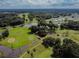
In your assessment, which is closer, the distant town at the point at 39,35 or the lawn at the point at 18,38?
the distant town at the point at 39,35

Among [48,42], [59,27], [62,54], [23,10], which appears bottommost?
[62,54]

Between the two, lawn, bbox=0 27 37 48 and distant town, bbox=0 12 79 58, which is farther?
lawn, bbox=0 27 37 48

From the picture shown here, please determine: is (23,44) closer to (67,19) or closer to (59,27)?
(59,27)

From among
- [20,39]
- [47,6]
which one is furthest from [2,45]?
[47,6]

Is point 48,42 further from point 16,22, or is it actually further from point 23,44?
point 16,22

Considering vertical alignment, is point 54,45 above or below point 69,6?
below

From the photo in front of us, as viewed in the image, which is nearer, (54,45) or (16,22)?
(54,45)
